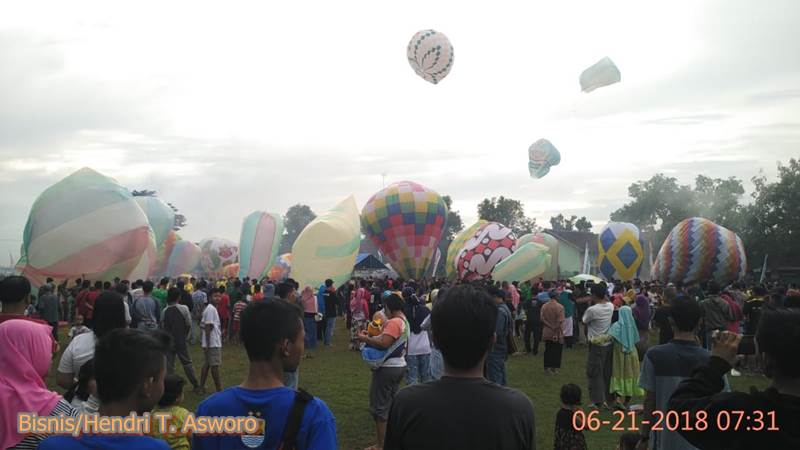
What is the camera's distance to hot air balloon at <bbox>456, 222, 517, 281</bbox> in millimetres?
30203

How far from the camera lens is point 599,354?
990 centimetres

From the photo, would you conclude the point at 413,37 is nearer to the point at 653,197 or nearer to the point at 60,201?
the point at 60,201

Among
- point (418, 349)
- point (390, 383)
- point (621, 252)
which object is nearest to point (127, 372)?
point (390, 383)

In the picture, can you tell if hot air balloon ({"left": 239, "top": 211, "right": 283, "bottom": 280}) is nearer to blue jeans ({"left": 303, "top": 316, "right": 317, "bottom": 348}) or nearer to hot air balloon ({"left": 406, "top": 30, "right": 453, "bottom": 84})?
hot air balloon ({"left": 406, "top": 30, "right": 453, "bottom": 84})

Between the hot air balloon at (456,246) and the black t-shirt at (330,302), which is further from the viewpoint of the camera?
the hot air balloon at (456,246)

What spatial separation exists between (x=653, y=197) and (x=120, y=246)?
68.6m

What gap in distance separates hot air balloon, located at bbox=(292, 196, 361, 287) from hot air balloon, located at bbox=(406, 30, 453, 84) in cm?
705

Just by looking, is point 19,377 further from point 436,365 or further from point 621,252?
point 621,252

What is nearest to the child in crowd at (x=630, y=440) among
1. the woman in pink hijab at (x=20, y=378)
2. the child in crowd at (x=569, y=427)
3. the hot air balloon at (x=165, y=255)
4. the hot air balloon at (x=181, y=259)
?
the child in crowd at (x=569, y=427)

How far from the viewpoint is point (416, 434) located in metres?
2.39

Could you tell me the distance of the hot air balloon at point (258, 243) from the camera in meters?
28.2

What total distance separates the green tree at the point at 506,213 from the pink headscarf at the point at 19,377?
84.4m

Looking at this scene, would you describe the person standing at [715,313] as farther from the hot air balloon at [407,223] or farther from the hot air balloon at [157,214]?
the hot air balloon at [157,214]

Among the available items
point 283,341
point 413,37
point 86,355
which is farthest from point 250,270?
point 283,341
